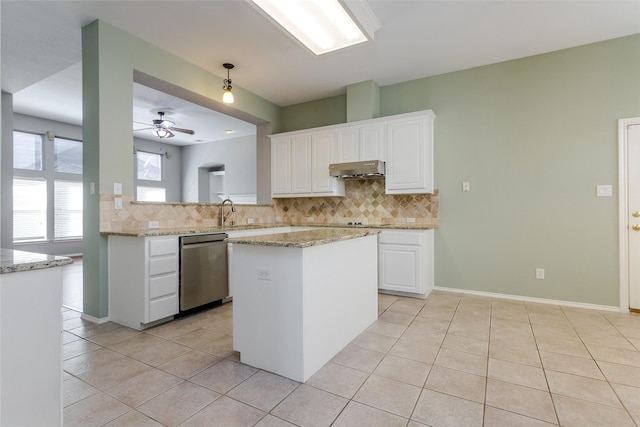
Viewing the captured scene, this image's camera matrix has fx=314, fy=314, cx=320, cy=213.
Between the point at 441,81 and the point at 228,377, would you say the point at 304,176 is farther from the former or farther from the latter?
the point at 228,377

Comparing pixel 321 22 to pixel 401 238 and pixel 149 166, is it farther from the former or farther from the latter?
pixel 149 166

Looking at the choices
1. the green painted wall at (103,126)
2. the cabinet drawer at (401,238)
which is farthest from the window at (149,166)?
the cabinet drawer at (401,238)

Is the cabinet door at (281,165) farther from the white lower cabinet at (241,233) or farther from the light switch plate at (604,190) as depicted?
the light switch plate at (604,190)

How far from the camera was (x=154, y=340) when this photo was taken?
2.59m

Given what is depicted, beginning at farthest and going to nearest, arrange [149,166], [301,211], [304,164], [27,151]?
[149,166], [27,151], [301,211], [304,164]

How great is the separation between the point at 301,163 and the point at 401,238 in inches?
76.7

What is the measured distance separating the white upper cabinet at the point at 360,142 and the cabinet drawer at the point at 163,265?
2.54 metres

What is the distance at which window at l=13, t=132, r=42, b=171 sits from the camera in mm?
6277

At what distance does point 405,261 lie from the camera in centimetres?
381

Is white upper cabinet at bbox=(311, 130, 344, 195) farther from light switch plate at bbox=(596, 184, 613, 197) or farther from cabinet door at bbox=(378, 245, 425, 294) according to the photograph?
light switch plate at bbox=(596, 184, 613, 197)

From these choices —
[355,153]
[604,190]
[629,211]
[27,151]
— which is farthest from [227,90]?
[27,151]

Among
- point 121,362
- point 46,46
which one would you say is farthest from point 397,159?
point 46,46

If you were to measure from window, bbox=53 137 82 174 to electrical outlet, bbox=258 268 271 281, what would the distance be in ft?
23.7

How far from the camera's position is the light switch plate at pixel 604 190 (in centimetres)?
328
